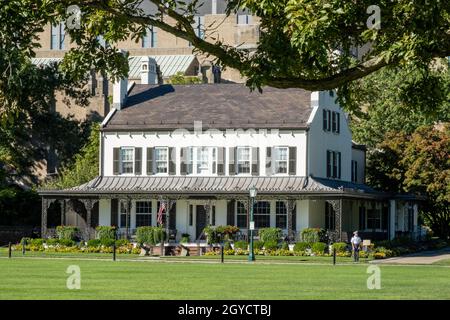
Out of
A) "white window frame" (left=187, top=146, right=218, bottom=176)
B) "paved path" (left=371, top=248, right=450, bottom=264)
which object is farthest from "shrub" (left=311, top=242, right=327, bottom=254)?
"white window frame" (left=187, top=146, right=218, bottom=176)

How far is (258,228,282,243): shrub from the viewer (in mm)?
61500

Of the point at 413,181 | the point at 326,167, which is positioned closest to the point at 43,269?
the point at 326,167

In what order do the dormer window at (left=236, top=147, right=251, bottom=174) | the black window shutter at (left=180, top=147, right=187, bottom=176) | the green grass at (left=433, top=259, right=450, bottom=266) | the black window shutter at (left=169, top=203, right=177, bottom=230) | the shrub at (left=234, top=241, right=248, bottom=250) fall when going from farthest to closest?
the black window shutter at (left=180, top=147, right=187, bottom=176) → the black window shutter at (left=169, top=203, right=177, bottom=230) → the dormer window at (left=236, top=147, right=251, bottom=174) → the shrub at (left=234, top=241, right=248, bottom=250) → the green grass at (left=433, top=259, right=450, bottom=266)

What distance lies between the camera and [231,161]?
6538 centimetres

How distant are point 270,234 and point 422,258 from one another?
8.95 m

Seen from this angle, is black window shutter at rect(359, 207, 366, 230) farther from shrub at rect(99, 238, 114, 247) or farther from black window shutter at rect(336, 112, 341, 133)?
shrub at rect(99, 238, 114, 247)

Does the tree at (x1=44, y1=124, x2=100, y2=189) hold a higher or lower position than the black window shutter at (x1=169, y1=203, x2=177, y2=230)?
higher

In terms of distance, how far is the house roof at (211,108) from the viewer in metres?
65.5

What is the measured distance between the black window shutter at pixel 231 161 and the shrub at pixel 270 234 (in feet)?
16.0

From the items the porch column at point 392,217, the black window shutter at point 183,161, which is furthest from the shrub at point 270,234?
the porch column at point 392,217

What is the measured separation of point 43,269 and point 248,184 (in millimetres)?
26416

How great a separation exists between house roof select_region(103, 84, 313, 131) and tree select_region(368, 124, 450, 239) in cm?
765

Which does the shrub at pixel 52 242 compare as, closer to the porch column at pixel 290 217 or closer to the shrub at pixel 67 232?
the shrub at pixel 67 232

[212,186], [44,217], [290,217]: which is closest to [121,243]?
[44,217]
